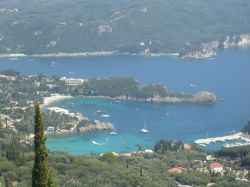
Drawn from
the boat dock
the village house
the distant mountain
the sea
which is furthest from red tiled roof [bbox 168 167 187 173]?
the distant mountain

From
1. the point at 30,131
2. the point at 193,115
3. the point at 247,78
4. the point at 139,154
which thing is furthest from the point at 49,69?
the point at 139,154

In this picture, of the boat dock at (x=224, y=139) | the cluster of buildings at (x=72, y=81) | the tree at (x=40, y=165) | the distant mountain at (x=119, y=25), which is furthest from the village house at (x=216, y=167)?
the distant mountain at (x=119, y=25)

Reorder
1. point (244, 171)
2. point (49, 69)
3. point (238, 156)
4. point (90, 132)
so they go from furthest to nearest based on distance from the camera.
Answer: point (49, 69), point (90, 132), point (238, 156), point (244, 171)

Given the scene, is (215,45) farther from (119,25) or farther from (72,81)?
(72,81)

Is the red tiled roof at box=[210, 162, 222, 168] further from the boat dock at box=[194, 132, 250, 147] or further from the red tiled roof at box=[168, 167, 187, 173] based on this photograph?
the boat dock at box=[194, 132, 250, 147]

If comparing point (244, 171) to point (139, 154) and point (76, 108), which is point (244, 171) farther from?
point (76, 108)

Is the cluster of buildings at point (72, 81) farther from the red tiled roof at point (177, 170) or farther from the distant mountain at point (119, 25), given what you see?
the red tiled roof at point (177, 170)
